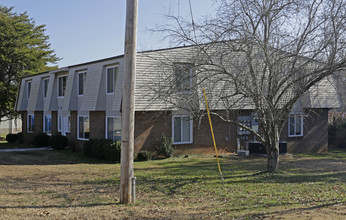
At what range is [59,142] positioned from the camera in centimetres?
2486

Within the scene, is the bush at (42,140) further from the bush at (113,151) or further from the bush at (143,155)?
the bush at (143,155)

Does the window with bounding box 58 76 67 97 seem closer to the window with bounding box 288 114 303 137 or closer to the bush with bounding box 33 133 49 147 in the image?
the bush with bounding box 33 133 49 147

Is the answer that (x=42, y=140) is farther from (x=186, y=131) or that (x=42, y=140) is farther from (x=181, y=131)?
(x=186, y=131)

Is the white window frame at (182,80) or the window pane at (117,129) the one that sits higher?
the white window frame at (182,80)

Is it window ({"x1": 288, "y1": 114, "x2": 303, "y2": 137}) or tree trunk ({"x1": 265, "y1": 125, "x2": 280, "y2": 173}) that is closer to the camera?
tree trunk ({"x1": 265, "y1": 125, "x2": 280, "y2": 173})

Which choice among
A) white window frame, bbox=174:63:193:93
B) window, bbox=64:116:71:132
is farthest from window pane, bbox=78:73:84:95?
white window frame, bbox=174:63:193:93

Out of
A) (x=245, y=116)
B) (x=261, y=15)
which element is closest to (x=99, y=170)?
(x=261, y=15)

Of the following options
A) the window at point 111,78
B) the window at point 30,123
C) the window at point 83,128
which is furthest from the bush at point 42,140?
the window at point 111,78

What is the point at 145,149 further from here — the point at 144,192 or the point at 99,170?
the point at 144,192

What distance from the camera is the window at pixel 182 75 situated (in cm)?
1262

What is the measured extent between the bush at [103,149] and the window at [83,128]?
85.6 inches

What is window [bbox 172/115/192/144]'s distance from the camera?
21016 millimetres

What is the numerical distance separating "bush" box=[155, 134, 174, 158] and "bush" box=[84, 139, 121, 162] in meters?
2.25

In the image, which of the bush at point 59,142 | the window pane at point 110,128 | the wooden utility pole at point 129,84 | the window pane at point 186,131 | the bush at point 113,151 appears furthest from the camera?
the bush at point 59,142
